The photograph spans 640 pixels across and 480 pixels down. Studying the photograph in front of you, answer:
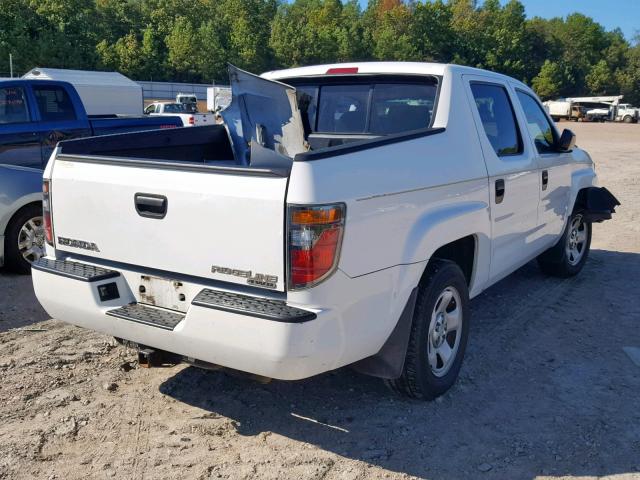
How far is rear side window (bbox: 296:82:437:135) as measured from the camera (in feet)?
14.5

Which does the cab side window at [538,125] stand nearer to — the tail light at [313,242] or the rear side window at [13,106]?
the tail light at [313,242]

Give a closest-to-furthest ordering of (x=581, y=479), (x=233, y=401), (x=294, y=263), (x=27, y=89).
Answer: (x=294, y=263) → (x=581, y=479) → (x=233, y=401) → (x=27, y=89)

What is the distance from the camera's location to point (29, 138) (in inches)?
306

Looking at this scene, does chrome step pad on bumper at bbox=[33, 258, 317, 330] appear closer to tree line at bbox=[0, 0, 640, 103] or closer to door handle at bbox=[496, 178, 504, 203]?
door handle at bbox=[496, 178, 504, 203]

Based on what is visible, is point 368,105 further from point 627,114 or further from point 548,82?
point 548,82

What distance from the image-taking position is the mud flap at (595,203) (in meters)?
6.51

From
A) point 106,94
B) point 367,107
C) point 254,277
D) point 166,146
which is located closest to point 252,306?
point 254,277

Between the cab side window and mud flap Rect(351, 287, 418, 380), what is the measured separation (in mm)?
2493

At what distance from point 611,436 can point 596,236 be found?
19.7 ft

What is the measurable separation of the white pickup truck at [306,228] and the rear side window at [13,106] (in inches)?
161

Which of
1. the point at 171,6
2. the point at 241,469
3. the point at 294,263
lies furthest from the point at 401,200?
the point at 171,6

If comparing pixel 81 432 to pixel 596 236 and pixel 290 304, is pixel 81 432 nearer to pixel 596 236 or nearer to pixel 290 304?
pixel 290 304

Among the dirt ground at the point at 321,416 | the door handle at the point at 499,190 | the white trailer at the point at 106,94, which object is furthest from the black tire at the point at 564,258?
the white trailer at the point at 106,94

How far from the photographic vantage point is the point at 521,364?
15.0ft
